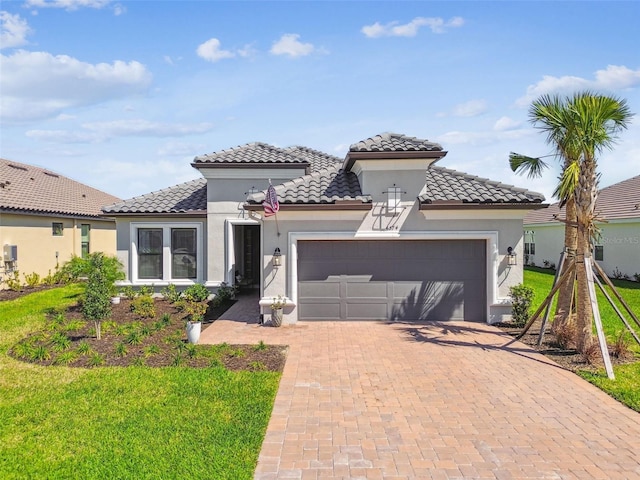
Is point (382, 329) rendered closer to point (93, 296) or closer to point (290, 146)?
point (93, 296)

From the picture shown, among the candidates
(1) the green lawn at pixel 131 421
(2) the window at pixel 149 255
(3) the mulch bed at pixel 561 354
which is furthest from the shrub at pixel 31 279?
(3) the mulch bed at pixel 561 354

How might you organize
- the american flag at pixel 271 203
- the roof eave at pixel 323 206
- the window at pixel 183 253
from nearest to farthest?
the american flag at pixel 271 203
the roof eave at pixel 323 206
the window at pixel 183 253

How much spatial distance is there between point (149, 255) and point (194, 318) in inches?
226

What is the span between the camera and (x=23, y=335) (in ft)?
34.9

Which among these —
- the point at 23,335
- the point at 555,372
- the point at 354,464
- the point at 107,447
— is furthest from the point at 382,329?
the point at 23,335

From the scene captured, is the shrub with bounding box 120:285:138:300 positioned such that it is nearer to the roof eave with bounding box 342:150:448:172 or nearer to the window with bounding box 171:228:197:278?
the window with bounding box 171:228:197:278

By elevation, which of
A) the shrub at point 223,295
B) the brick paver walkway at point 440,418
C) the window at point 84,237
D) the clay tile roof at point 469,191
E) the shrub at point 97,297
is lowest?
the brick paver walkway at point 440,418

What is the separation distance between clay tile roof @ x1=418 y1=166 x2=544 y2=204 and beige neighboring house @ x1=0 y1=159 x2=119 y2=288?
49.8 ft

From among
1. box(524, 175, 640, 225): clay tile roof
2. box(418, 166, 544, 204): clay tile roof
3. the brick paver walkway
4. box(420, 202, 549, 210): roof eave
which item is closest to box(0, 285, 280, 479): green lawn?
the brick paver walkway

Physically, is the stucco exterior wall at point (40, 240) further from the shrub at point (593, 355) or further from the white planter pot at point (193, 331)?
the shrub at point (593, 355)

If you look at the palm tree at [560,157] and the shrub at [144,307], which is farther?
the shrub at [144,307]

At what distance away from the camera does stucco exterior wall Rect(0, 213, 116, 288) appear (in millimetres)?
17625

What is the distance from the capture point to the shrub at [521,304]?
11.3 metres

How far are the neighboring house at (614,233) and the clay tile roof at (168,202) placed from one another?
15311 mm
